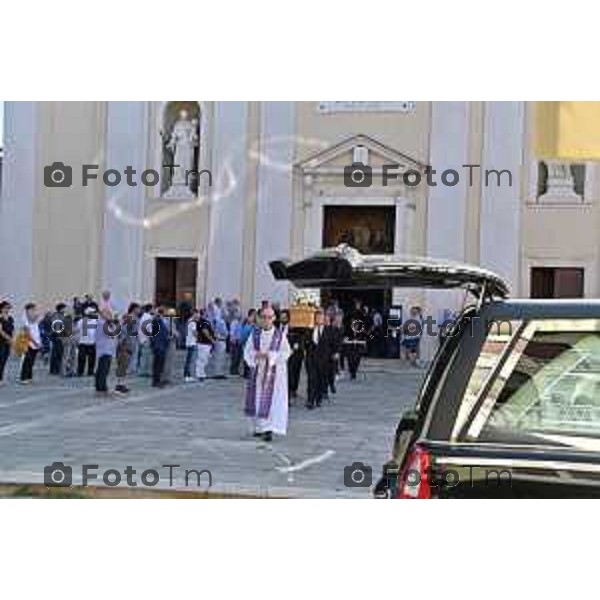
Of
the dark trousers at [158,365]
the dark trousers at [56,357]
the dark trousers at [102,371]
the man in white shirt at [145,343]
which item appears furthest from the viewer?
the dark trousers at [56,357]

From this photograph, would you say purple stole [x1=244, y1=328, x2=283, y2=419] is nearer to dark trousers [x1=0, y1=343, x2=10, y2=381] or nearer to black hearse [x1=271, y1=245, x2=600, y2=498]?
dark trousers [x1=0, y1=343, x2=10, y2=381]

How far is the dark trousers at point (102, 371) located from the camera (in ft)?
42.8

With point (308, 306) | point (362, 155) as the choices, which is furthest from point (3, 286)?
point (308, 306)

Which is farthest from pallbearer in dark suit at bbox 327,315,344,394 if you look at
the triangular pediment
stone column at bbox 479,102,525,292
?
the triangular pediment

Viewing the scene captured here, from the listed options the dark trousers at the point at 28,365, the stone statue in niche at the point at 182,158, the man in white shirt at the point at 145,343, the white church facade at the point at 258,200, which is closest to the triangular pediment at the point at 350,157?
the white church facade at the point at 258,200

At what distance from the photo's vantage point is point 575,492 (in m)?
2.73

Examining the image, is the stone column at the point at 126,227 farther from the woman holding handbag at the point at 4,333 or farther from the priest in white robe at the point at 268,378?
the priest in white robe at the point at 268,378

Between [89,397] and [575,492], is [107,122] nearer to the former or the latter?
[89,397]

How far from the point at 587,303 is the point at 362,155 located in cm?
1777

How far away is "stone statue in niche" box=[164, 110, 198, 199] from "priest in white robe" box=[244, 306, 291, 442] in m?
11.4

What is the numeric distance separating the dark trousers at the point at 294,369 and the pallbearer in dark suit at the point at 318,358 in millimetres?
134

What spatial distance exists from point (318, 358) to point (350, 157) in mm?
9024

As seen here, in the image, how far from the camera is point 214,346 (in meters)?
16.2

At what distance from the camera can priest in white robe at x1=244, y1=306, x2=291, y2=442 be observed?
9680 millimetres
